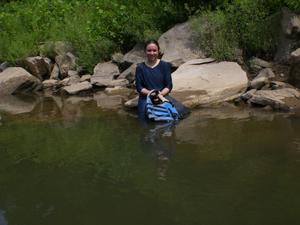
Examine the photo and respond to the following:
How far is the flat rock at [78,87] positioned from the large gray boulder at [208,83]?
103 inches

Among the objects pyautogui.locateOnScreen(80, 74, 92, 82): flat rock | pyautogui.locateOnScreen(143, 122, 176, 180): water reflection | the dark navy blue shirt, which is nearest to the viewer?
pyautogui.locateOnScreen(143, 122, 176, 180): water reflection

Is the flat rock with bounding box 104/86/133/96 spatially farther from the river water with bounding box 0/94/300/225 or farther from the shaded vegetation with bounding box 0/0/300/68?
the river water with bounding box 0/94/300/225

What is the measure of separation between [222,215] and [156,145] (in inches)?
102

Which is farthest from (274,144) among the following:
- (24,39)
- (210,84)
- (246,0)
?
(24,39)

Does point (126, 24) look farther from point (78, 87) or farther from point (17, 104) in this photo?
point (17, 104)

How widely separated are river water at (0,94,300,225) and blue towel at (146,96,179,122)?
24 centimetres

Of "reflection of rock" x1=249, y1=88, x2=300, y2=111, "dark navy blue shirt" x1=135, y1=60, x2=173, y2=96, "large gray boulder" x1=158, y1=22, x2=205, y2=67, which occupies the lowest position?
"reflection of rock" x1=249, y1=88, x2=300, y2=111

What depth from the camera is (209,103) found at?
967 cm

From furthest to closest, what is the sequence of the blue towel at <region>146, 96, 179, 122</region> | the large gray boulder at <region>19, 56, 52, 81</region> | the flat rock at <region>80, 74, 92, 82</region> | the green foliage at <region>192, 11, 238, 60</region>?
the large gray boulder at <region>19, 56, 52, 81</region>, the flat rock at <region>80, 74, 92, 82</region>, the green foliage at <region>192, 11, 238, 60</region>, the blue towel at <region>146, 96, 179, 122</region>

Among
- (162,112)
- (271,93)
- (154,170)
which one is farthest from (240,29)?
(154,170)

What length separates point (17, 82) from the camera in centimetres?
1377

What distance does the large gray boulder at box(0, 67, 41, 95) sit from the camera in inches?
536

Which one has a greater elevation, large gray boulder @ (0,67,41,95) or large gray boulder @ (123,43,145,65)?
large gray boulder @ (123,43,145,65)

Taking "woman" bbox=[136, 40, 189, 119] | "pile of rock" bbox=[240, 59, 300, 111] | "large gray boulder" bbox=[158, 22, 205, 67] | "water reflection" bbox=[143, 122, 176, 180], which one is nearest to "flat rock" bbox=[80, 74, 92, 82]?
"large gray boulder" bbox=[158, 22, 205, 67]
